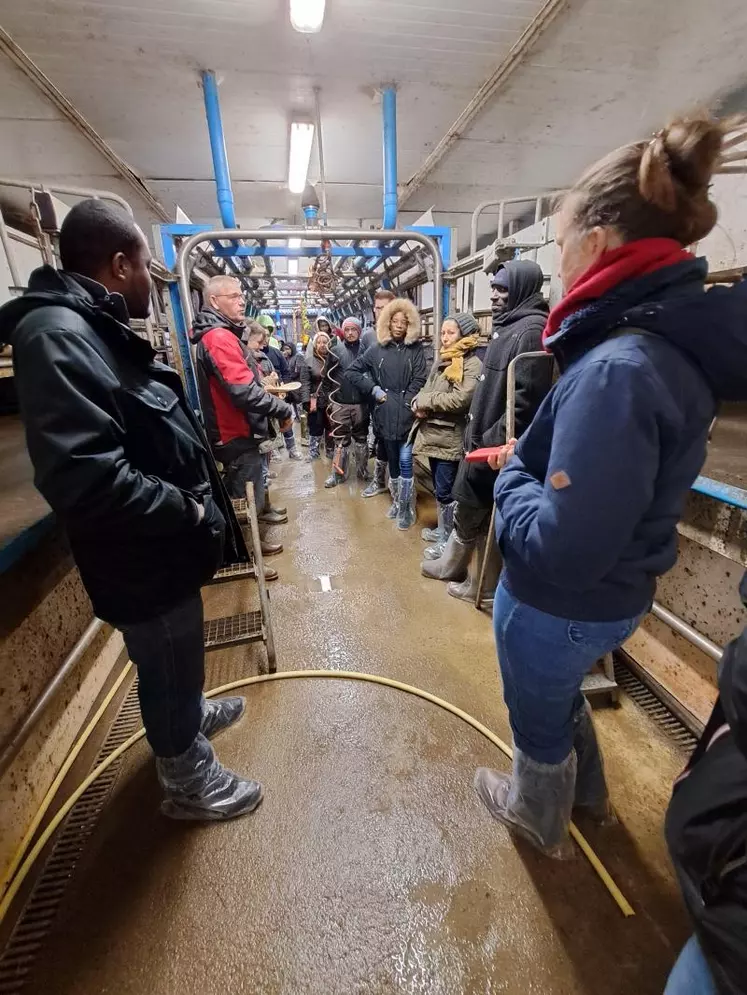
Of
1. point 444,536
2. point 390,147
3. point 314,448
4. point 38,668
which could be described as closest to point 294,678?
point 38,668

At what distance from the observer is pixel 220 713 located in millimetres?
1818

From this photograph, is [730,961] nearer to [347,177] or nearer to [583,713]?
[583,713]

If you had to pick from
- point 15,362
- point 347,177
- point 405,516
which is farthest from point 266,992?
point 347,177

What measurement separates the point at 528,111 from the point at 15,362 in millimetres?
4732

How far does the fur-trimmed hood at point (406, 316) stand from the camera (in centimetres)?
366

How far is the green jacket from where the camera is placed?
2908 mm

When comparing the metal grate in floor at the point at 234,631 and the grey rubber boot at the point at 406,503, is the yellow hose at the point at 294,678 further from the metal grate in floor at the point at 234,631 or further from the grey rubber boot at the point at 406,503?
the grey rubber boot at the point at 406,503

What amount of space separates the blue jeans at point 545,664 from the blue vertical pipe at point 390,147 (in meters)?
3.80

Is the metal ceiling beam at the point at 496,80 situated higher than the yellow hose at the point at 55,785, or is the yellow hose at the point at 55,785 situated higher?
the metal ceiling beam at the point at 496,80

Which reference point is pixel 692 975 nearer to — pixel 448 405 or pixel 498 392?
pixel 498 392

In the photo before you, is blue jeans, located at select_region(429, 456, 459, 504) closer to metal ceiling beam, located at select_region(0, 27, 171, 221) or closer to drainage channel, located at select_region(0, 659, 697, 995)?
drainage channel, located at select_region(0, 659, 697, 995)

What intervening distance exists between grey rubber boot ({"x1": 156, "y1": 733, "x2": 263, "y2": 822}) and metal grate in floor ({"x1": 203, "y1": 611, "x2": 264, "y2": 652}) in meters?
0.49

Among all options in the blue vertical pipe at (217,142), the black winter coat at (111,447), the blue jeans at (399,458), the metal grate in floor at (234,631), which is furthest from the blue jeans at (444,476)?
the blue vertical pipe at (217,142)

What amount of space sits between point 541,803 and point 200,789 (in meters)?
1.10
